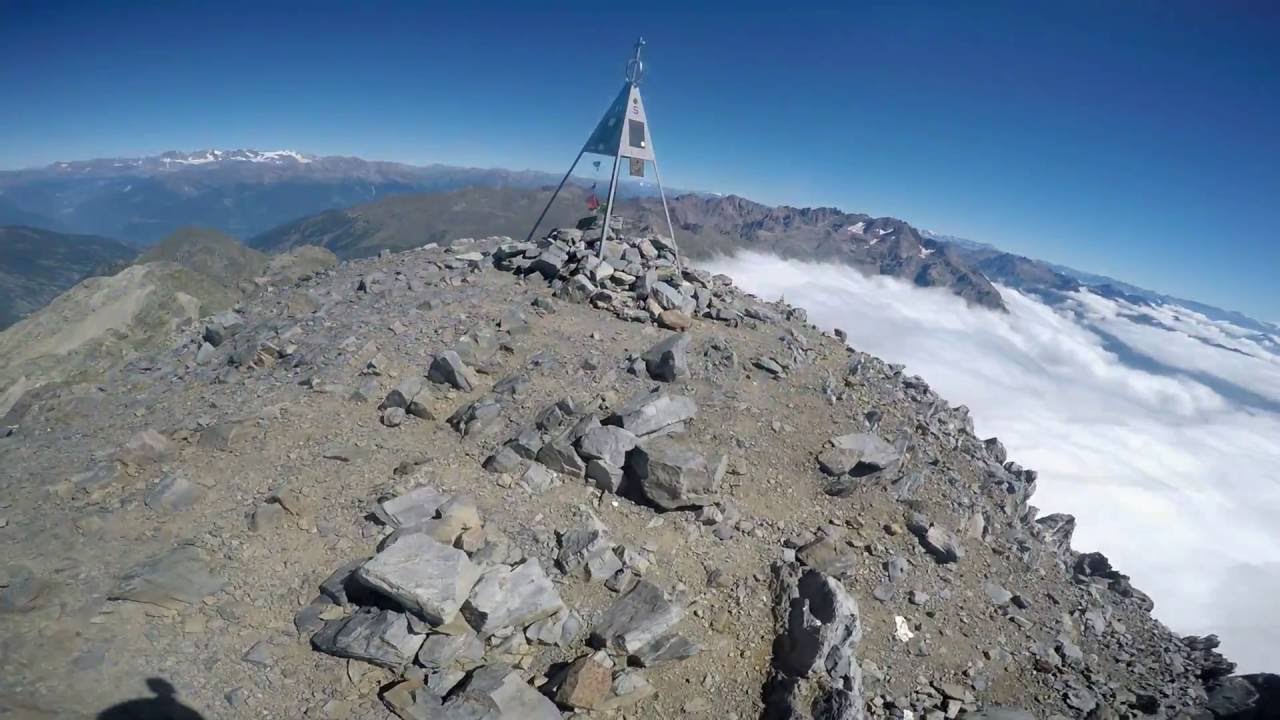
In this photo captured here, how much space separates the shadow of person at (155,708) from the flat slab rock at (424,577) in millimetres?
2564

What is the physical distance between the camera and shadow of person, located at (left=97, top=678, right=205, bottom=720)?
24.3ft

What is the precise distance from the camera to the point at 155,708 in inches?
301

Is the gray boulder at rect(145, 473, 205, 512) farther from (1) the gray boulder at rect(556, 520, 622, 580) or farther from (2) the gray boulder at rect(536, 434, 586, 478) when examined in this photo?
(1) the gray boulder at rect(556, 520, 622, 580)

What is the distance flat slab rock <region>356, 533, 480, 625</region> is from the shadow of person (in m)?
2.56

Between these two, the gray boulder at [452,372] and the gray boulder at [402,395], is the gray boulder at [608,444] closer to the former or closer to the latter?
the gray boulder at [452,372]

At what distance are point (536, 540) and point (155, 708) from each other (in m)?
5.75

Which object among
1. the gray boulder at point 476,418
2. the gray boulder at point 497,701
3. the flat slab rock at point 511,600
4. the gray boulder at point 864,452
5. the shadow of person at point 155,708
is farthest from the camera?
the gray boulder at point 864,452

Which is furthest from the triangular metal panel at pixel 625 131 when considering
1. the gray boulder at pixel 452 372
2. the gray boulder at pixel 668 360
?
the gray boulder at pixel 452 372

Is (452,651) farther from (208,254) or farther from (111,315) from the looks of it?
(208,254)

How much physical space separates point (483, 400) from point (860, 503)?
9.63 meters

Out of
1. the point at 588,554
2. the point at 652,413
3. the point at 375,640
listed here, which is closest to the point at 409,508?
the point at 375,640

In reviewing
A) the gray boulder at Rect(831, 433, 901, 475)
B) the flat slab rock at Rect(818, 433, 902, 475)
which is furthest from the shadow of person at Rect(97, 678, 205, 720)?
the gray boulder at Rect(831, 433, 901, 475)

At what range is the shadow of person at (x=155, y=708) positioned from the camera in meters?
7.41

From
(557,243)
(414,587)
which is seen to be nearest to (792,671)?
(414,587)
